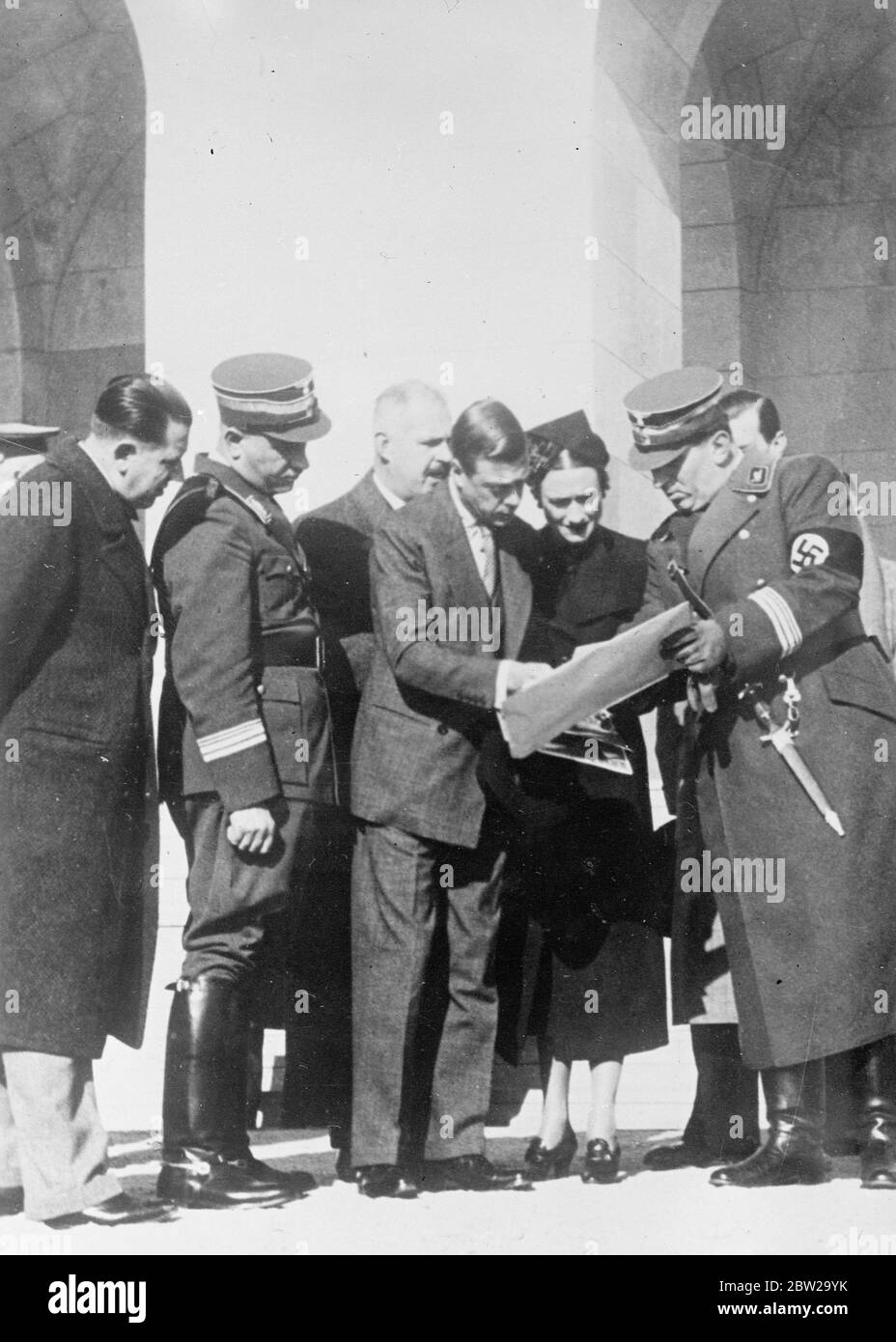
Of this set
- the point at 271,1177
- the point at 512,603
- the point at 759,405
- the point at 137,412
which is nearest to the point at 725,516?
the point at 759,405

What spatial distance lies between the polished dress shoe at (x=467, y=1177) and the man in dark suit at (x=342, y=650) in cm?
25

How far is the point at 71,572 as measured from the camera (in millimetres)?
4645

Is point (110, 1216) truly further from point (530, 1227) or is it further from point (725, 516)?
point (725, 516)

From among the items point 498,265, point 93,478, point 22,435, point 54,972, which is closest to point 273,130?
point 498,265

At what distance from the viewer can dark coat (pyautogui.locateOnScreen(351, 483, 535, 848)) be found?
15.9ft

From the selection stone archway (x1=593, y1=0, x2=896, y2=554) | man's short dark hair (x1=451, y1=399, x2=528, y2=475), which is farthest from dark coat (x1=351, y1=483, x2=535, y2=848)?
stone archway (x1=593, y1=0, x2=896, y2=554)

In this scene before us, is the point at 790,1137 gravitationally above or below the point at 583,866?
below

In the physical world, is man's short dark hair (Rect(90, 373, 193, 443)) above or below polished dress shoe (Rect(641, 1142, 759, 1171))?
above

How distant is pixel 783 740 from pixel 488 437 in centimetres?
112

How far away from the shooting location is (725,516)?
16.6ft

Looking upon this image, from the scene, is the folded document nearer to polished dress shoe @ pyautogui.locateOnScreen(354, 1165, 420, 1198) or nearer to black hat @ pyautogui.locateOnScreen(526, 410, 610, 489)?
black hat @ pyautogui.locateOnScreen(526, 410, 610, 489)

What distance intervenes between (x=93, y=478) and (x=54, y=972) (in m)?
1.22

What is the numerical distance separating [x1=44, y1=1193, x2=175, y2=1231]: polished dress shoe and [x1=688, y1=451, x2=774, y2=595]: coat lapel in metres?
2.15

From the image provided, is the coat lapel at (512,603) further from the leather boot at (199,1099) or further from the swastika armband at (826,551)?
the leather boot at (199,1099)
